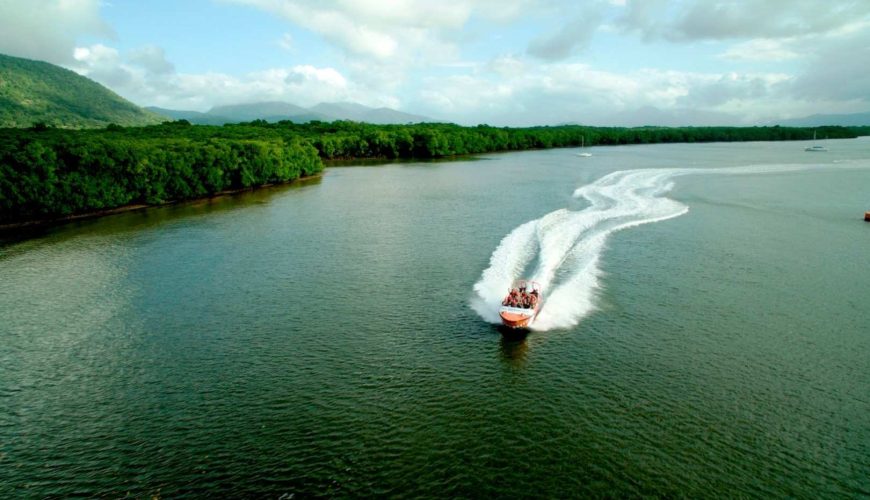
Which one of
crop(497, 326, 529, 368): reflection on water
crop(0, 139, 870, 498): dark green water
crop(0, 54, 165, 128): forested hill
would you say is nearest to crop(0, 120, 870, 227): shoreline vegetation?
crop(0, 139, 870, 498): dark green water

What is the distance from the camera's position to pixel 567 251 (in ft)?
116

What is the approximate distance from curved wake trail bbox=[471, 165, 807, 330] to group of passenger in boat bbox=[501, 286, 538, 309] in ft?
3.42

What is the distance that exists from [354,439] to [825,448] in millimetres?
14389

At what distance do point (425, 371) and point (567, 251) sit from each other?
18619mm

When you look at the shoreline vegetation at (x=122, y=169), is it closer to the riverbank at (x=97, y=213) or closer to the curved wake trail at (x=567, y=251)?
the riverbank at (x=97, y=213)

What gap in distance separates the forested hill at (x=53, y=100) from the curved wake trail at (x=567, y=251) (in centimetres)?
12884

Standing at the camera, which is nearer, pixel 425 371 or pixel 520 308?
pixel 425 371

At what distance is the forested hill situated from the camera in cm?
13162

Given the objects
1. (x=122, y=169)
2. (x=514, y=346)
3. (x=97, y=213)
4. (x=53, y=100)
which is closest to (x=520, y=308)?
(x=514, y=346)

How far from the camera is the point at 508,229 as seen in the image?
43.4m

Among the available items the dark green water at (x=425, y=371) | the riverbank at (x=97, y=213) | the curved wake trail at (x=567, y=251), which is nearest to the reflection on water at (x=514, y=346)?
the dark green water at (x=425, y=371)

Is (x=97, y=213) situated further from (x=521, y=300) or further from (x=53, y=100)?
(x=53, y=100)

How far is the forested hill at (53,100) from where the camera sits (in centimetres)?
13162

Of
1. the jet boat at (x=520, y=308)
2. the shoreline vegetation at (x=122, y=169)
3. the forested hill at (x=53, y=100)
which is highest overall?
the forested hill at (x=53, y=100)
